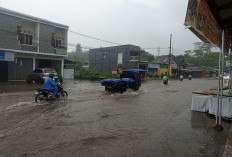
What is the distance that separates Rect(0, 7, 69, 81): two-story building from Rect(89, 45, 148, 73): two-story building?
55.2 ft

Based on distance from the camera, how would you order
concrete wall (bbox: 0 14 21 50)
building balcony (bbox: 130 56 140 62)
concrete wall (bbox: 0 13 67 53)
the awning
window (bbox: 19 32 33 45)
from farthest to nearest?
building balcony (bbox: 130 56 140 62) < window (bbox: 19 32 33 45) < concrete wall (bbox: 0 13 67 53) < concrete wall (bbox: 0 14 21 50) < the awning

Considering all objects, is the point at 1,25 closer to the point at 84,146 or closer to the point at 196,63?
the point at 84,146

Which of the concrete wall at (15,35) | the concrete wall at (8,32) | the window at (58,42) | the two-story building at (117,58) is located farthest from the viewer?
the two-story building at (117,58)

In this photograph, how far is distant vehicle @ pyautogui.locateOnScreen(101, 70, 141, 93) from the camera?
15.0 meters

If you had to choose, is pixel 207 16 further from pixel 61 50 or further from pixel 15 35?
pixel 61 50

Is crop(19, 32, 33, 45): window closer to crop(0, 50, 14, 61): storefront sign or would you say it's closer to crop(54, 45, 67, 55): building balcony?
crop(0, 50, 14, 61): storefront sign

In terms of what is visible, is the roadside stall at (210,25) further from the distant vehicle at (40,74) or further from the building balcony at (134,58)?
the building balcony at (134,58)

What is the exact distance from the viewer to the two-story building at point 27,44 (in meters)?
20.2

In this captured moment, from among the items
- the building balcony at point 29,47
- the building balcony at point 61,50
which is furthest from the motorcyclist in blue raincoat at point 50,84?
the building balcony at point 61,50

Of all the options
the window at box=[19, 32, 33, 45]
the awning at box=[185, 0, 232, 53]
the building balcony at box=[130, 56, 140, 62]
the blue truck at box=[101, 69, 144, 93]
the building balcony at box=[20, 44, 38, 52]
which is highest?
the window at box=[19, 32, 33, 45]

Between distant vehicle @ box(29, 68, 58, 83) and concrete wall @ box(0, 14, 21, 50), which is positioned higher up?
concrete wall @ box(0, 14, 21, 50)

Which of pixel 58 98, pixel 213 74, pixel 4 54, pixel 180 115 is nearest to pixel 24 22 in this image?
pixel 4 54

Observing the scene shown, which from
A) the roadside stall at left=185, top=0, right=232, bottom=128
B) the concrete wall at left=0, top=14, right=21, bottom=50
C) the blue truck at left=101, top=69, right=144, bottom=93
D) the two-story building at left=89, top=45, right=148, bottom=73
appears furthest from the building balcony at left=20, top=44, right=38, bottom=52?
the two-story building at left=89, top=45, right=148, bottom=73

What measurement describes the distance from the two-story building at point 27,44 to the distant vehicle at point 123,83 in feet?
36.7
